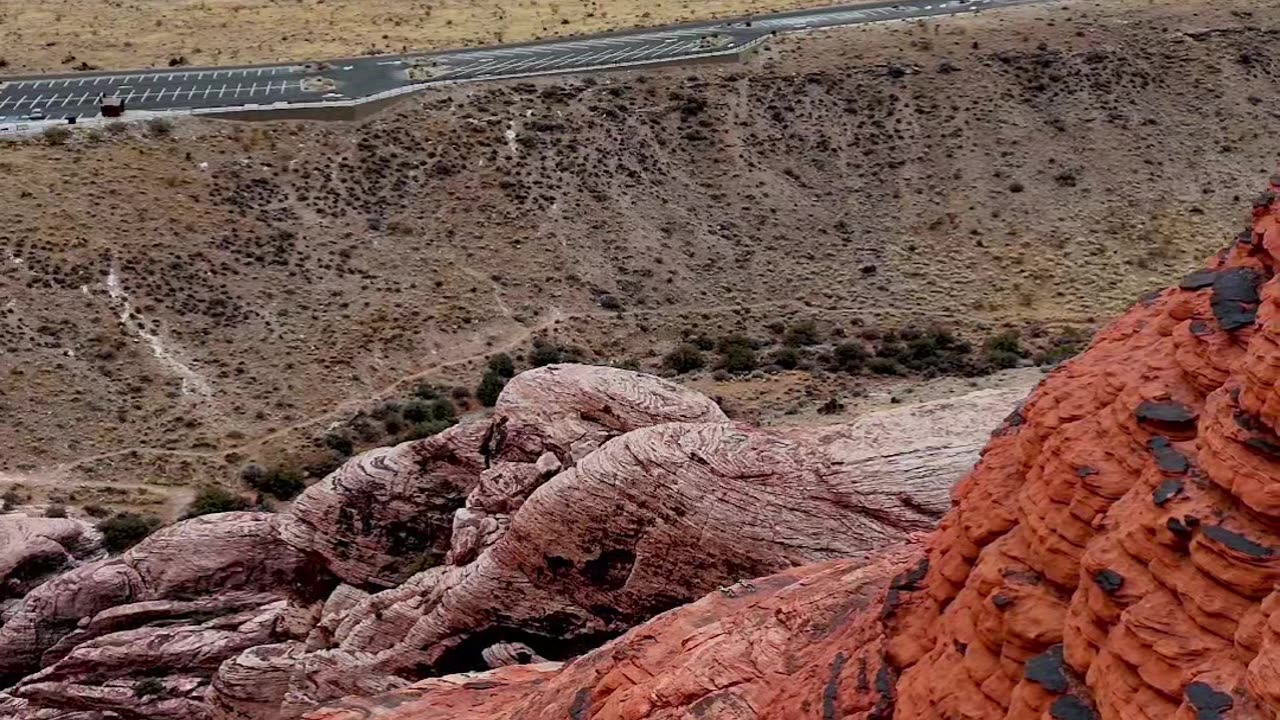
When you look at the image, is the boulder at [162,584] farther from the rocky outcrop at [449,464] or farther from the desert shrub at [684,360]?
the desert shrub at [684,360]

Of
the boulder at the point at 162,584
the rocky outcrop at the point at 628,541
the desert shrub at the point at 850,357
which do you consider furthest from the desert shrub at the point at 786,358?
the rocky outcrop at the point at 628,541

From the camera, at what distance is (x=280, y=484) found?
45.2 m

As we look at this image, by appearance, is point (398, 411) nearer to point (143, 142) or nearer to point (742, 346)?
point (742, 346)

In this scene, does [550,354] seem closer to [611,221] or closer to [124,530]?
[611,221]

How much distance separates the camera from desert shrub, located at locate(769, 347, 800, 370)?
5022cm

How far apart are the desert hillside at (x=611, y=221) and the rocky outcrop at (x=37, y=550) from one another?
13456 millimetres

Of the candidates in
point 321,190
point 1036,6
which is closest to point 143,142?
point 321,190

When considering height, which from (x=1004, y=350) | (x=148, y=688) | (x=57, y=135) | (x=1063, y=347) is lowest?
(x=1063, y=347)

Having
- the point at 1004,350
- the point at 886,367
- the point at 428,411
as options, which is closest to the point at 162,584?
the point at 428,411

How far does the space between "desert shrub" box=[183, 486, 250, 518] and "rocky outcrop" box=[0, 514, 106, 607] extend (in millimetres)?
8220

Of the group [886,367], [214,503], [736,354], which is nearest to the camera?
[214,503]

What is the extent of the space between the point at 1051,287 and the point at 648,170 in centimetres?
2351

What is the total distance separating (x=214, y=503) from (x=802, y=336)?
27157 millimetres

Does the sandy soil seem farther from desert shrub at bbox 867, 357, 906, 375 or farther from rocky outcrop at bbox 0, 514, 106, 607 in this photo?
rocky outcrop at bbox 0, 514, 106, 607
